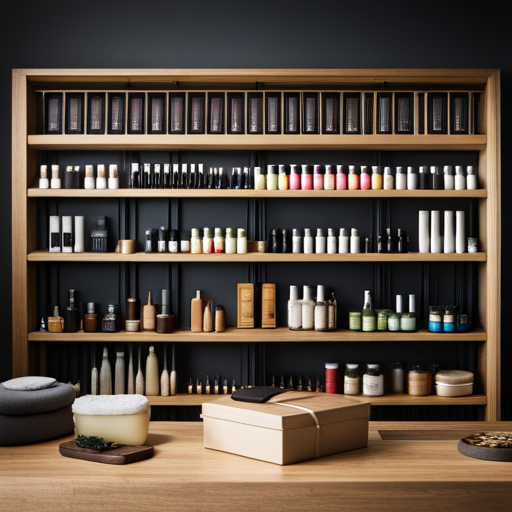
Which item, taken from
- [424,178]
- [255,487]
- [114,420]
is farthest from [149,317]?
[255,487]

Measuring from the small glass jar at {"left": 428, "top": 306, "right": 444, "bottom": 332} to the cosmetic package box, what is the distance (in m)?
2.58

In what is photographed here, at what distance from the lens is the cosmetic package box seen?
168cm

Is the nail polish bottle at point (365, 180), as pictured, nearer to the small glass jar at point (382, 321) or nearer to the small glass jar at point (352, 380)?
the small glass jar at point (382, 321)

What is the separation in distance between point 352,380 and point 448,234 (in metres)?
1.15

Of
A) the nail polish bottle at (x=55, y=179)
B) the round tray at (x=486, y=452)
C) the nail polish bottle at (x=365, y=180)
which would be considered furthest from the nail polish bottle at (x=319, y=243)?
the round tray at (x=486, y=452)

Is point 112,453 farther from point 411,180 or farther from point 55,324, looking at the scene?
point 411,180

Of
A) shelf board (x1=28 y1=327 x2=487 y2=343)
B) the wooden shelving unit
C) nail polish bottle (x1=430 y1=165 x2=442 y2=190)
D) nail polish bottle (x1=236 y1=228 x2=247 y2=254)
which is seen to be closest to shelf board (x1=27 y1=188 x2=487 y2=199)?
the wooden shelving unit

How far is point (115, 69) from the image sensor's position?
4.21 m

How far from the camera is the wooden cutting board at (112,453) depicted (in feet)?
5.57

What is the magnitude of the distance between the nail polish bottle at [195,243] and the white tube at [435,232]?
153 cm

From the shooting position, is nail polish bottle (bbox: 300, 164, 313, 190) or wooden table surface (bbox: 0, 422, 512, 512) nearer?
wooden table surface (bbox: 0, 422, 512, 512)

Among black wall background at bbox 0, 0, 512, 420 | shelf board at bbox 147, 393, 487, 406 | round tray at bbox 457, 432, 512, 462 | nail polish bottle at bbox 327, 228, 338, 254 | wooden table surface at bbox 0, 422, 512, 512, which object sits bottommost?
shelf board at bbox 147, 393, 487, 406

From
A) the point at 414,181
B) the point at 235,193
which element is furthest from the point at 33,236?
the point at 414,181

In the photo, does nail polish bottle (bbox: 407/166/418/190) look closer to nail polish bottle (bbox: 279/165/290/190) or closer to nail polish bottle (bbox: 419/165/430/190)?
nail polish bottle (bbox: 419/165/430/190)
